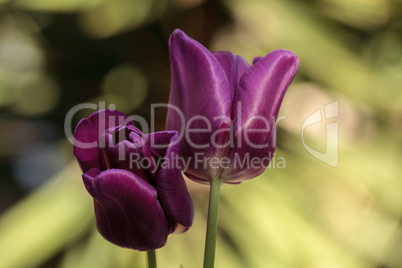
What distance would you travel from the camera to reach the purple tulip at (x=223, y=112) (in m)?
0.21

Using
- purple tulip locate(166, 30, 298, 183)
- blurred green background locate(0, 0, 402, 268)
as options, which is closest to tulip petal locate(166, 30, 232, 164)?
purple tulip locate(166, 30, 298, 183)

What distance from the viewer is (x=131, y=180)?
0.59 feet

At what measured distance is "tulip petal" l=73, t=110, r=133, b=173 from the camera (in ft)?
0.64

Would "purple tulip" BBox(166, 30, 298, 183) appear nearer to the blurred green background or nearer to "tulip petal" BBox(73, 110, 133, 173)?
"tulip petal" BBox(73, 110, 133, 173)

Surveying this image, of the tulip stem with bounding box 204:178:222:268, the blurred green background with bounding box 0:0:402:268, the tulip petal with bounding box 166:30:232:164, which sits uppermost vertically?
the tulip petal with bounding box 166:30:232:164

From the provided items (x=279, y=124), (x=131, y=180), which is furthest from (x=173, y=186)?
(x=279, y=124)

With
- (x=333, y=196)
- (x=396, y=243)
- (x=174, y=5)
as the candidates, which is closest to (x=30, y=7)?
(x=174, y=5)

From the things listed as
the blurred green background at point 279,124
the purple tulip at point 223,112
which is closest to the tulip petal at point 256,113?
the purple tulip at point 223,112

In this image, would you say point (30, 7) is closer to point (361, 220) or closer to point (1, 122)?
point (1, 122)

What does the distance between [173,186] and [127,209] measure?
0.02m

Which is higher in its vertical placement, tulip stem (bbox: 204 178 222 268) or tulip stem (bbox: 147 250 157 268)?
tulip stem (bbox: 204 178 222 268)

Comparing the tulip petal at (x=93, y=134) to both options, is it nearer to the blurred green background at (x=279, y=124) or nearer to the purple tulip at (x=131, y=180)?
the purple tulip at (x=131, y=180)

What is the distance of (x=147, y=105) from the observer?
803 mm

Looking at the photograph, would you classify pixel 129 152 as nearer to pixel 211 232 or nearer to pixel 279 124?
pixel 211 232
